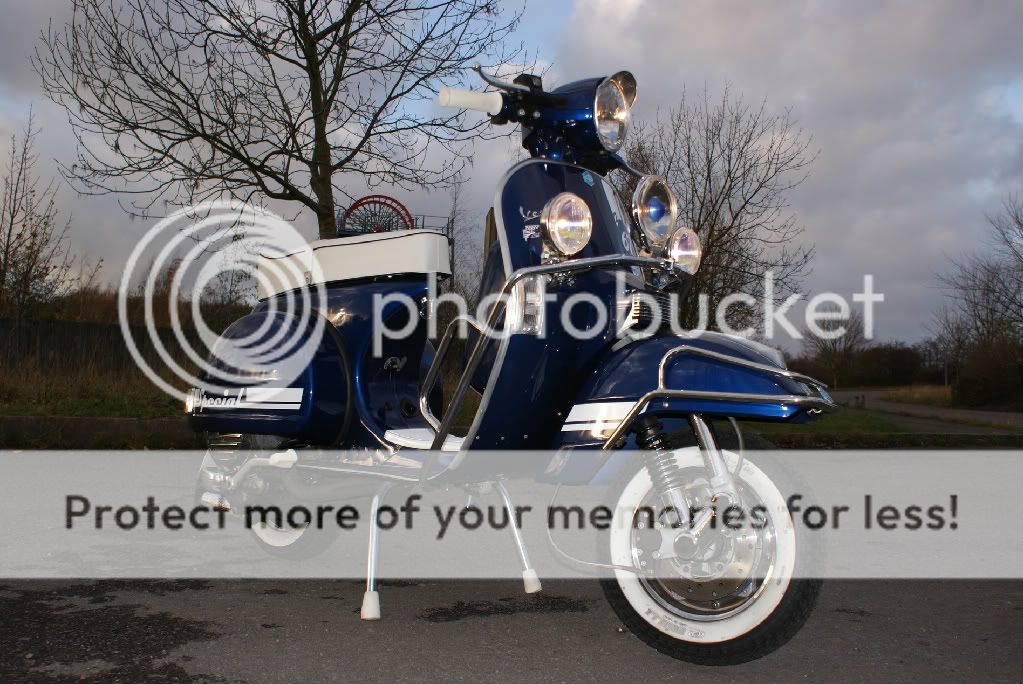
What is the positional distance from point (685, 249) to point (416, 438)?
127 centimetres

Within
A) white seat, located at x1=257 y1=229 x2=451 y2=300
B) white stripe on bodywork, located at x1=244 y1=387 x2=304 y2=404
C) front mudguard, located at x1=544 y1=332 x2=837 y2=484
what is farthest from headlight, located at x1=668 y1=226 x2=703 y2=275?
white stripe on bodywork, located at x1=244 y1=387 x2=304 y2=404

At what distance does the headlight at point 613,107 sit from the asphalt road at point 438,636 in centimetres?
174

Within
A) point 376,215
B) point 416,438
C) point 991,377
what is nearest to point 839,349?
point 991,377

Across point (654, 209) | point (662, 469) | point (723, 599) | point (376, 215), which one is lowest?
point (723, 599)

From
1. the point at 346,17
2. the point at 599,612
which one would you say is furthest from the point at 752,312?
the point at 599,612

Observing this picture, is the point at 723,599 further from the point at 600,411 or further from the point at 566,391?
the point at 566,391

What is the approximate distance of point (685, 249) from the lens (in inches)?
128

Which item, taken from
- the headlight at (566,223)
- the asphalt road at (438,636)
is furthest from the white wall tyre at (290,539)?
the headlight at (566,223)

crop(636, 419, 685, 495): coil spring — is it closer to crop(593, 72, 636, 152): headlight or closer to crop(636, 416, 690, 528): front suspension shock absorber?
crop(636, 416, 690, 528): front suspension shock absorber

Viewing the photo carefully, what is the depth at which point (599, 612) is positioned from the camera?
11.1ft

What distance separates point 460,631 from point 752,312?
442 inches

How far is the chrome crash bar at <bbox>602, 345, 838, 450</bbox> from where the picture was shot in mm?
2531

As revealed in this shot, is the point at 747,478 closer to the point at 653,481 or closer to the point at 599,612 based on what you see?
the point at 653,481

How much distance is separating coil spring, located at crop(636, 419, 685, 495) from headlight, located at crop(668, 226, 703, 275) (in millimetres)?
751
